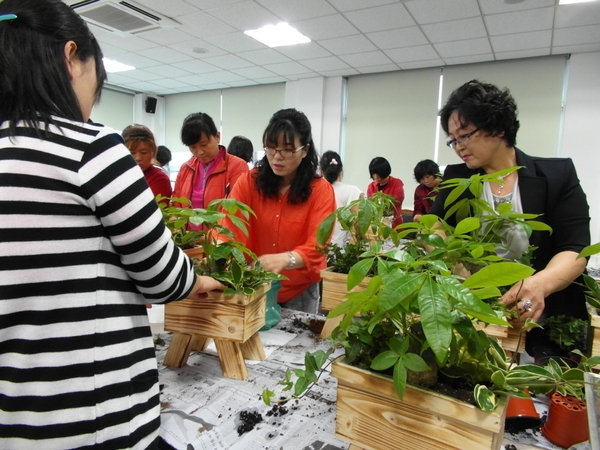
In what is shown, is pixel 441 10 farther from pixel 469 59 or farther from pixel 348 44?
pixel 469 59

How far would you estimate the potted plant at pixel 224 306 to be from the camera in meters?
0.97

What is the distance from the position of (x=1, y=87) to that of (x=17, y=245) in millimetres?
246

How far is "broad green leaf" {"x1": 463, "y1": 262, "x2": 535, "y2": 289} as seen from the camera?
510 millimetres

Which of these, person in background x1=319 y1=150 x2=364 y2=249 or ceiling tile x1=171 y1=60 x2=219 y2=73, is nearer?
person in background x1=319 y1=150 x2=364 y2=249

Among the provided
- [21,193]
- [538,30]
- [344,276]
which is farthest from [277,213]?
[538,30]

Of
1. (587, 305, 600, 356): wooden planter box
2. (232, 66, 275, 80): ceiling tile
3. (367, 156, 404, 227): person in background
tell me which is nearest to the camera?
(587, 305, 600, 356): wooden planter box

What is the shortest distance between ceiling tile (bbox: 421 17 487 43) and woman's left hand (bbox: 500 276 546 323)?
11.1 ft

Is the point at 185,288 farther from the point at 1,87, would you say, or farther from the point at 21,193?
the point at 1,87

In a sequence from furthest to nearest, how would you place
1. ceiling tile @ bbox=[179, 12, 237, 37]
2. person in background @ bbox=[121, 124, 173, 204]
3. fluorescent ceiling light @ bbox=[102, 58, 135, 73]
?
1. fluorescent ceiling light @ bbox=[102, 58, 135, 73]
2. ceiling tile @ bbox=[179, 12, 237, 37]
3. person in background @ bbox=[121, 124, 173, 204]

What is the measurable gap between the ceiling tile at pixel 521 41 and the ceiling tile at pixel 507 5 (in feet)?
2.09

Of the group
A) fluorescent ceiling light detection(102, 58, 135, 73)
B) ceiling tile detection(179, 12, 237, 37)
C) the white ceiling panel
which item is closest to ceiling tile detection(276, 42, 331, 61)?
the white ceiling panel

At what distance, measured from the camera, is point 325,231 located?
39.9 inches

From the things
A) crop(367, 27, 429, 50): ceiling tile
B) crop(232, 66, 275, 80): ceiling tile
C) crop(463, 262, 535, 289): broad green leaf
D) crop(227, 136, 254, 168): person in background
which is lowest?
crop(463, 262, 535, 289): broad green leaf

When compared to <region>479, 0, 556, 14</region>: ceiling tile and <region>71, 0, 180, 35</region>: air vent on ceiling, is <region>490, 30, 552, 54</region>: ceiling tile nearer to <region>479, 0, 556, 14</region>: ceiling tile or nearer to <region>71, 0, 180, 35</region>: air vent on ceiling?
<region>479, 0, 556, 14</region>: ceiling tile
